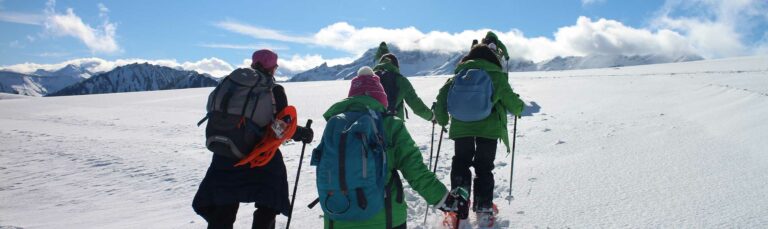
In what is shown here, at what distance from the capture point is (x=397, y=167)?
3047 mm

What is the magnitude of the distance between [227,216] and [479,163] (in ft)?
7.92

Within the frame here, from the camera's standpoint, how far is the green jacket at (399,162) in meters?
2.92

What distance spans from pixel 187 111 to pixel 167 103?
393 cm

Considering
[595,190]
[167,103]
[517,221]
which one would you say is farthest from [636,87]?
[167,103]

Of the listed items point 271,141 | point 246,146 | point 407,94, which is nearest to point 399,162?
point 271,141

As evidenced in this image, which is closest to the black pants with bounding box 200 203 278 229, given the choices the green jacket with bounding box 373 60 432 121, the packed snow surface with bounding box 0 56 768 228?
the packed snow surface with bounding box 0 56 768 228

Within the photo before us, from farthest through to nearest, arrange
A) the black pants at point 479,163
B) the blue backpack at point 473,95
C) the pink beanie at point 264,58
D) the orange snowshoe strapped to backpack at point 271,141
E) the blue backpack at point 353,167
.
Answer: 1. the black pants at point 479,163
2. the blue backpack at point 473,95
3. the pink beanie at point 264,58
4. the orange snowshoe strapped to backpack at point 271,141
5. the blue backpack at point 353,167

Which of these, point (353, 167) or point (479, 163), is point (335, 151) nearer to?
point (353, 167)

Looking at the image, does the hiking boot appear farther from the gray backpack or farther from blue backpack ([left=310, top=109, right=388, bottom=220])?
the gray backpack

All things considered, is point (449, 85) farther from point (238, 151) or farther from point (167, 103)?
point (167, 103)

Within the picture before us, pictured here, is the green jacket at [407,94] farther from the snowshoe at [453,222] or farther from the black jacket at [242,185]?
the black jacket at [242,185]

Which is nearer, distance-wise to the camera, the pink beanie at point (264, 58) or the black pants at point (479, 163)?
the pink beanie at point (264, 58)

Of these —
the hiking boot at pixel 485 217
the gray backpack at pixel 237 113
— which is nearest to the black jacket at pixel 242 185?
the gray backpack at pixel 237 113

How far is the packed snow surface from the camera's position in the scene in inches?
183
